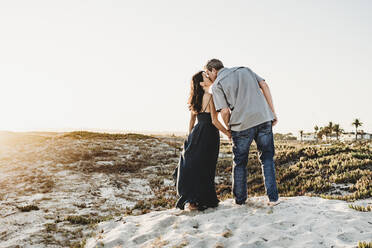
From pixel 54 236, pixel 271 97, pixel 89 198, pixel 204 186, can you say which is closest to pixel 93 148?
pixel 89 198

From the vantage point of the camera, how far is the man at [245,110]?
5203mm

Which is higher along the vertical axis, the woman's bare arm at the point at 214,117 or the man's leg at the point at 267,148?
the woman's bare arm at the point at 214,117

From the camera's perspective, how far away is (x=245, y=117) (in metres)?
5.18

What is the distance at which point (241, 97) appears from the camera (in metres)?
5.23

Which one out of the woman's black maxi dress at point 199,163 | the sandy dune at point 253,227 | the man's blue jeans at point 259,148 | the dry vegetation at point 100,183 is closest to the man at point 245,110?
the man's blue jeans at point 259,148

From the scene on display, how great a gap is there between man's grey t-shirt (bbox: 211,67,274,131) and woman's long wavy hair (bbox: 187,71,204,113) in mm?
523

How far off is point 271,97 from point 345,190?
5510mm

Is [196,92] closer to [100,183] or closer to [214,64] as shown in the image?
[214,64]

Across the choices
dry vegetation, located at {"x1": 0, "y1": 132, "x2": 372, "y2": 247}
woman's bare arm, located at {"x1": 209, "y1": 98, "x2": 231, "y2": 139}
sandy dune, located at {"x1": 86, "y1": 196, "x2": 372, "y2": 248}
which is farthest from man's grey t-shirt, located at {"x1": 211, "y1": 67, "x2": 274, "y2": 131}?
dry vegetation, located at {"x1": 0, "y1": 132, "x2": 372, "y2": 247}

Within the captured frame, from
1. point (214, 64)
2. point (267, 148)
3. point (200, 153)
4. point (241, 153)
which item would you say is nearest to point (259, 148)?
point (267, 148)

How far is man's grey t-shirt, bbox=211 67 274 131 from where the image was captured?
5.19 metres

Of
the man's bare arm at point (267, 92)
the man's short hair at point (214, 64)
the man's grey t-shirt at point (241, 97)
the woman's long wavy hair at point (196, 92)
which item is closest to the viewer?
the man's grey t-shirt at point (241, 97)

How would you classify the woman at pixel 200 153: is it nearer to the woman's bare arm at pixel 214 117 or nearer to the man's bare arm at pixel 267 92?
the woman's bare arm at pixel 214 117

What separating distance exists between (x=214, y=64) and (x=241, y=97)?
89cm
